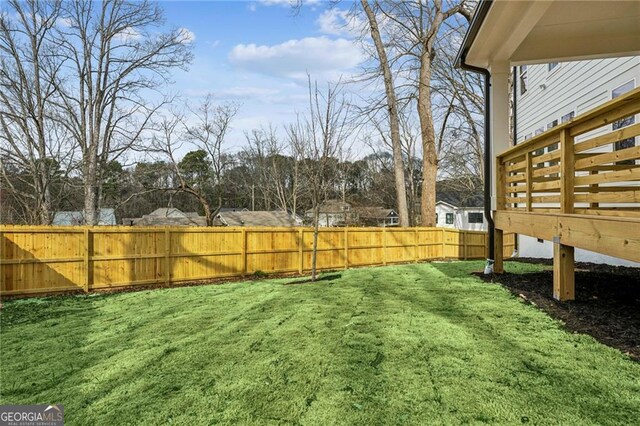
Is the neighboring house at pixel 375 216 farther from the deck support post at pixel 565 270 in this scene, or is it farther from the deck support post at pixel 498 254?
the deck support post at pixel 565 270

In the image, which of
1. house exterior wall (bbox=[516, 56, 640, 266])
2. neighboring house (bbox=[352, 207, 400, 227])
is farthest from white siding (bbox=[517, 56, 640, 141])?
neighboring house (bbox=[352, 207, 400, 227])

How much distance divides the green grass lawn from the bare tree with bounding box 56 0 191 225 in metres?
14.1

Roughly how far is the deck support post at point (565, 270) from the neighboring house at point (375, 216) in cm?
3128

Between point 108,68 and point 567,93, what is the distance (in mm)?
17912

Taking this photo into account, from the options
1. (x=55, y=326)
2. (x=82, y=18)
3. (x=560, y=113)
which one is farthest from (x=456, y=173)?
(x=55, y=326)

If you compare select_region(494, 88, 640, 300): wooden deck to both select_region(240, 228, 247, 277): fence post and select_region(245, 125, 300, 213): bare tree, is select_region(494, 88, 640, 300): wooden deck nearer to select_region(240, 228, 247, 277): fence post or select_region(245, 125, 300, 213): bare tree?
select_region(240, 228, 247, 277): fence post

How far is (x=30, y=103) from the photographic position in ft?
50.2

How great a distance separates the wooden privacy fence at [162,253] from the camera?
7484 millimetres

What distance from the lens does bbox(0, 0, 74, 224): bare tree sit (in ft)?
48.4

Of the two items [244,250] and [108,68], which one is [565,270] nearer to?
[244,250]

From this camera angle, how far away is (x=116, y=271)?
838cm

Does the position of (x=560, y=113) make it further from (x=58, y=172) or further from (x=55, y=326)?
(x=58, y=172)

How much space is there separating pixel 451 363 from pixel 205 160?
24944 mm

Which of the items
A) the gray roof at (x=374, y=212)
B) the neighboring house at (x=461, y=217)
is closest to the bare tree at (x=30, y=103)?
the gray roof at (x=374, y=212)
